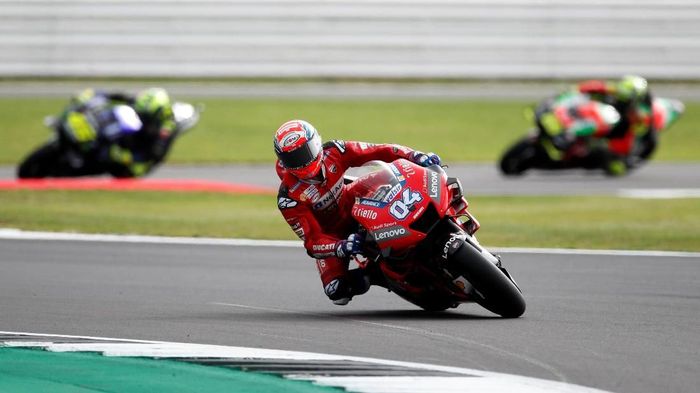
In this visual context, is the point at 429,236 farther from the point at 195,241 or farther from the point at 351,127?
the point at 351,127

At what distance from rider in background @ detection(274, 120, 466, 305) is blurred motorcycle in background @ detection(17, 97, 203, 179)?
12.2m

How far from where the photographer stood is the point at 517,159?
859 inches

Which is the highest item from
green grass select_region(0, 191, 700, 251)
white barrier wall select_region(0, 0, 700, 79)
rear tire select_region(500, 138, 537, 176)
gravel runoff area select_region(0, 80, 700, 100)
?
green grass select_region(0, 191, 700, 251)

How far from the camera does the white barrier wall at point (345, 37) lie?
1251 inches

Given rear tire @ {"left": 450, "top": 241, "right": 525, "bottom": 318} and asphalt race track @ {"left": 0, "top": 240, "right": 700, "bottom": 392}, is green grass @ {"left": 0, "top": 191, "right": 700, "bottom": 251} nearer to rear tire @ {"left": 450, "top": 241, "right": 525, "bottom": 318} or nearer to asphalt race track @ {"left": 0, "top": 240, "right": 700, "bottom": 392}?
asphalt race track @ {"left": 0, "top": 240, "right": 700, "bottom": 392}

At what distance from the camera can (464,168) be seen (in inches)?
921

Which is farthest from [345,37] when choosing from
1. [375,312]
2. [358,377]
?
[358,377]

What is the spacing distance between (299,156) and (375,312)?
4.12ft

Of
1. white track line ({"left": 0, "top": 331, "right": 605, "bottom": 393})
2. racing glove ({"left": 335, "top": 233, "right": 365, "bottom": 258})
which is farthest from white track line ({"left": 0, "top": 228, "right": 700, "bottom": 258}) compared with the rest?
white track line ({"left": 0, "top": 331, "right": 605, "bottom": 393})

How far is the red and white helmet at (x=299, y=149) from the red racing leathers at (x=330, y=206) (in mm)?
166

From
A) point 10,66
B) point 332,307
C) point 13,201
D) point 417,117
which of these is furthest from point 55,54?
point 332,307

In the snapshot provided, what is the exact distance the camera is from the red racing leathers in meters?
8.07

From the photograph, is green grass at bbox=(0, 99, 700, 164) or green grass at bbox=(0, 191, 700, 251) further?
green grass at bbox=(0, 99, 700, 164)

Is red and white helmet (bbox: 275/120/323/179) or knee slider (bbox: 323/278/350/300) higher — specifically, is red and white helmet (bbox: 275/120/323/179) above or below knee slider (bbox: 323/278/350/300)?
above
